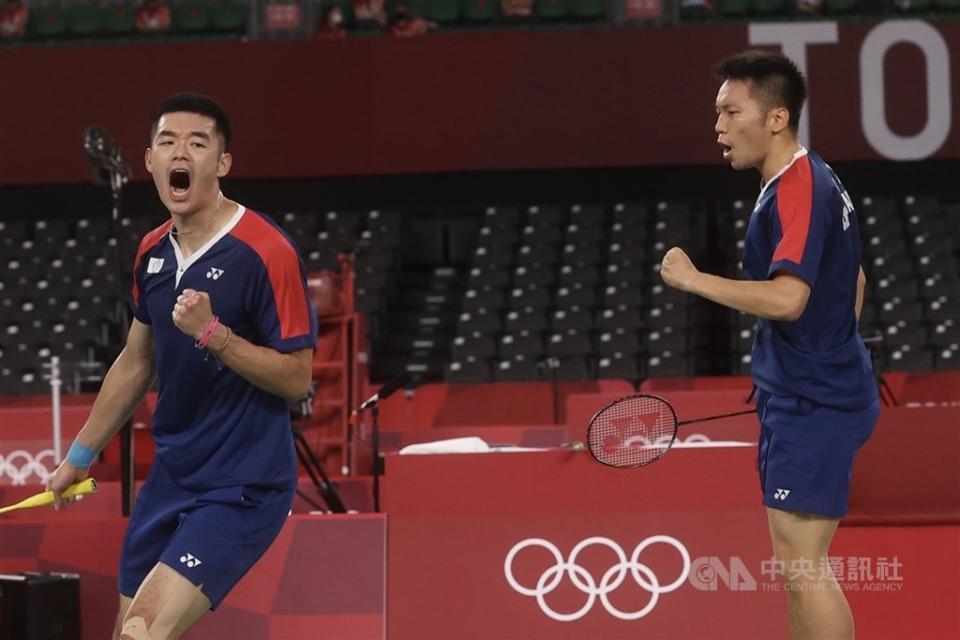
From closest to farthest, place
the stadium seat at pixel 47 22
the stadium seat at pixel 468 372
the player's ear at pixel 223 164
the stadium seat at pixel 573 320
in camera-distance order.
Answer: the player's ear at pixel 223 164 → the stadium seat at pixel 468 372 → the stadium seat at pixel 573 320 → the stadium seat at pixel 47 22

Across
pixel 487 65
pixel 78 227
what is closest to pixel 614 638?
pixel 487 65

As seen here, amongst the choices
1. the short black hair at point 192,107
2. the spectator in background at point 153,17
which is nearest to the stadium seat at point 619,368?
the spectator in background at point 153,17

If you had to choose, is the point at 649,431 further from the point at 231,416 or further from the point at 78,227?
the point at 78,227

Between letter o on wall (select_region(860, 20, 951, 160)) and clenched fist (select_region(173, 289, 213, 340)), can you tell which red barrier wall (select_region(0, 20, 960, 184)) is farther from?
clenched fist (select_region(173, 289, 213, 340))

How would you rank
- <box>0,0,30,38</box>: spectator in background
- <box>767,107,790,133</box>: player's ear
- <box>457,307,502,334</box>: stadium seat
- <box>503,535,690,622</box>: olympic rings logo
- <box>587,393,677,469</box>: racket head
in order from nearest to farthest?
<box>767,107,790,133</box>: player's ear
<box>587,393,677,469</box>: racket head
<box>503,535,690,622</box>: olympic rings logo
<box>457,307,502,334</box>: stadium seat
<box>0,0,30,38</box>: spectator in background

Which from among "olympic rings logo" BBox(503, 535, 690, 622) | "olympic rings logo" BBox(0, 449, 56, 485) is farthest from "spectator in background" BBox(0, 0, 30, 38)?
"olympic rings logo" BBox(503, 535, 690, 622)

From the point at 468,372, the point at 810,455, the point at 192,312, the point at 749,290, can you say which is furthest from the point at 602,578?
the point at 468,372

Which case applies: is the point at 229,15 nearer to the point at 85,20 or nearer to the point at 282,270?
the point at 85,20

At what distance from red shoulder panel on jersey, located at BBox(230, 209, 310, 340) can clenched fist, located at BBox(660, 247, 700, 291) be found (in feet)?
2.80

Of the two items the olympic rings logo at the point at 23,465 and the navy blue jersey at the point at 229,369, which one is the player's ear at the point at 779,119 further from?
the olympic rings logo at the point at 23,465

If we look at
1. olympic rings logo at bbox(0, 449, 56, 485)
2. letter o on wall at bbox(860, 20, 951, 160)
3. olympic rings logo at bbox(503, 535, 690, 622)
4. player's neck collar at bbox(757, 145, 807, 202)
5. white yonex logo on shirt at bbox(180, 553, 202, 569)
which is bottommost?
olympic rings logo at bbox(503, 535, 690, 622)

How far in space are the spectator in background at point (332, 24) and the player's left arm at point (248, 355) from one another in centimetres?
1197

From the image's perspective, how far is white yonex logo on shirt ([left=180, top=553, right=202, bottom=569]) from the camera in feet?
10.7

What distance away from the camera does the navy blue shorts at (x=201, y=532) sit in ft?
10.8
